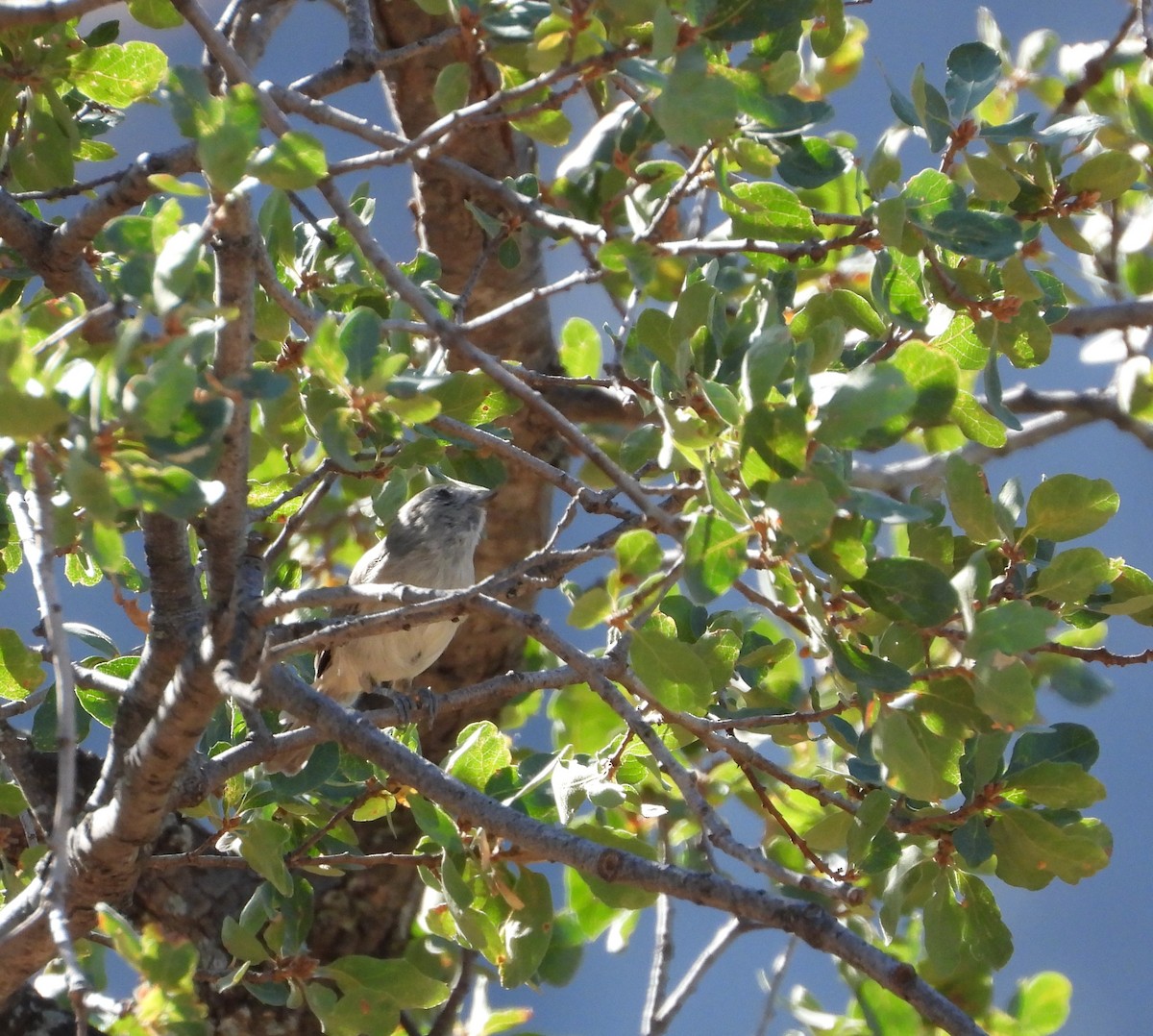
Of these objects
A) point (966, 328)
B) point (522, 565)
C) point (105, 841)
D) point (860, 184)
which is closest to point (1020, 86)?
point (860, 184)

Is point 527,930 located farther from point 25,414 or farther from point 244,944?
point 25,414

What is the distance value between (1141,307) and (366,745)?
2440mm

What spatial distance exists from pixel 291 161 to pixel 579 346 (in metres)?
1.08

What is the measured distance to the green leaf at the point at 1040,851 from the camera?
1807mm

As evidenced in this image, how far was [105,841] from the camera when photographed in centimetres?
209

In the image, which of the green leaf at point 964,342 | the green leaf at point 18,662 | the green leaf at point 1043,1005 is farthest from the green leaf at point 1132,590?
the green leaf at point 18,662

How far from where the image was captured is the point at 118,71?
8.06 ft

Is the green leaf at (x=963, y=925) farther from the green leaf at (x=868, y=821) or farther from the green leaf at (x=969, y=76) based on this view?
the green leaf at (x=969, y=76)

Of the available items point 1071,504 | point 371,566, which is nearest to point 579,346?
point 1071,504

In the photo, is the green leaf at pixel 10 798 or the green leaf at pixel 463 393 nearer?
the green leaf at pixel 463 393

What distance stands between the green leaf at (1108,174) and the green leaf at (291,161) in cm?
126

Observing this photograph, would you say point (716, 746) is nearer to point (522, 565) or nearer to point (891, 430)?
point (522, 565)

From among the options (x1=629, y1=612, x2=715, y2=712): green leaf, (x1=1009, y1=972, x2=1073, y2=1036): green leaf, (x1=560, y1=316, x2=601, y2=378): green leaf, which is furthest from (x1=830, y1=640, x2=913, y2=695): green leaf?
(x1=1009, y1=972, x2=1073, y2=1036): green leaf

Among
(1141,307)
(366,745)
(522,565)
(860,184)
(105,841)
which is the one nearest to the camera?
(522,565)
